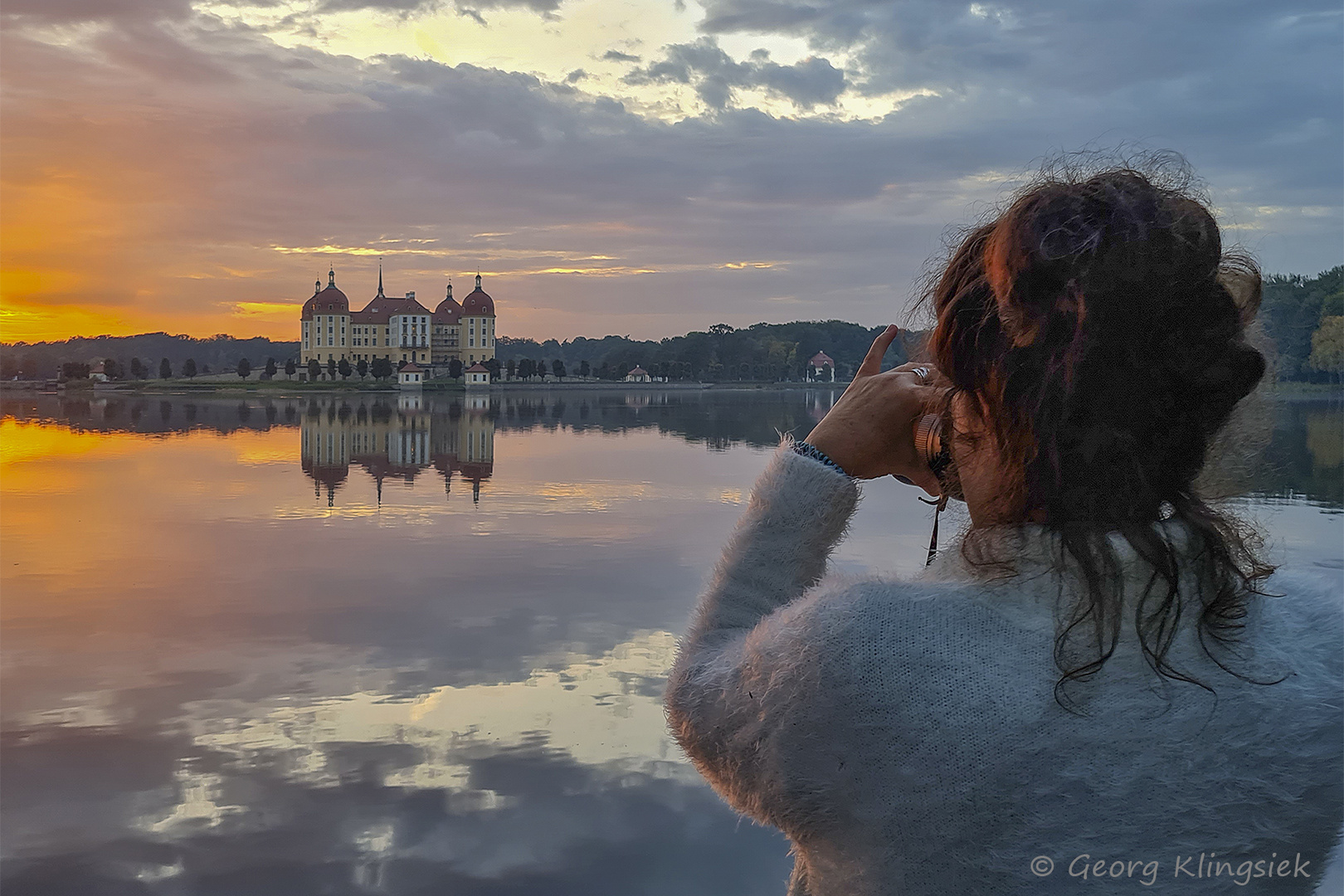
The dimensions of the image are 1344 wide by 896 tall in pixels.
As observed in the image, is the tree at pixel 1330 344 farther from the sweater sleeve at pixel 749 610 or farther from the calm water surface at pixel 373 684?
the sweater sleeve at pixel 749 610

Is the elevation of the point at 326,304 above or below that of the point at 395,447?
above

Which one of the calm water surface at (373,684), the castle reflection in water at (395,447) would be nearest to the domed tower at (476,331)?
the castle reflection in water at (395,447)

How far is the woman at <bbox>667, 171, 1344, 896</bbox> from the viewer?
1.07 metres

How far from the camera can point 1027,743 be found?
107 cm

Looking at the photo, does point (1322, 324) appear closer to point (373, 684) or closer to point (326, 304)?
point (373, 684)

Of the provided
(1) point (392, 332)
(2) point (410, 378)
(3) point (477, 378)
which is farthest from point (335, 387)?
(1) point (392, 332)

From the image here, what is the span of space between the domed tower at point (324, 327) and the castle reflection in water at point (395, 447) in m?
Answer: 79.6

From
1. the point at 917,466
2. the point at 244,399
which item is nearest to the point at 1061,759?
the point at 917,466

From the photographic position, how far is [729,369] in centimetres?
11025

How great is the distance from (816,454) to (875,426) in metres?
0.08

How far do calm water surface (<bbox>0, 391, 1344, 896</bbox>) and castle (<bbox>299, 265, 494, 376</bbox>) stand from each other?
107m

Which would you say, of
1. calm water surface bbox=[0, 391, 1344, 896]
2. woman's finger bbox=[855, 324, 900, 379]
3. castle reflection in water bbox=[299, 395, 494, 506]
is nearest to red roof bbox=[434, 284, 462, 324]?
castle reflection in water bbox=[299, 395, 494, 506]

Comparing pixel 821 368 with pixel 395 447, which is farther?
pixel 821 368

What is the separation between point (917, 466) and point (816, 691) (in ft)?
1.18
